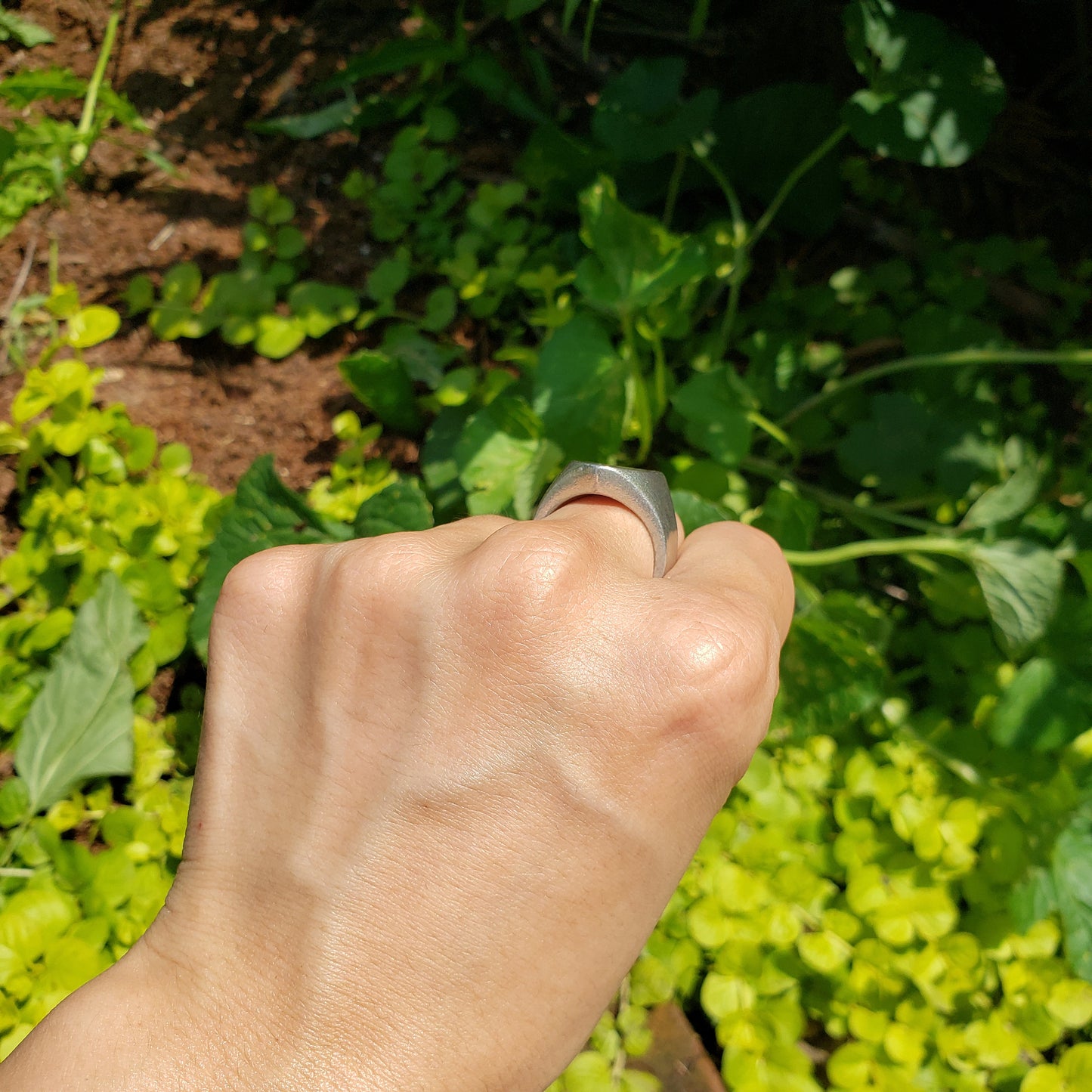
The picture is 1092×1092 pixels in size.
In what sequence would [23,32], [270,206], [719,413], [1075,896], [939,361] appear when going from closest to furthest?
[1075,896], [719,413], [939,361], [270,206], [23,32]

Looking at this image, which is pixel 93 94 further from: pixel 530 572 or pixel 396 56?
pixel 530 572

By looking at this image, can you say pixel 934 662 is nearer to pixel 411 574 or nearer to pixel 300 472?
pixel 411 574

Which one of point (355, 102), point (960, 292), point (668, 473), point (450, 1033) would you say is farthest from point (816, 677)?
point (355, 102)

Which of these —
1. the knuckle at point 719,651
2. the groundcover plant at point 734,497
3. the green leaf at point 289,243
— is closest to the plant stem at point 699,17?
the groundcover plant at point 734,497

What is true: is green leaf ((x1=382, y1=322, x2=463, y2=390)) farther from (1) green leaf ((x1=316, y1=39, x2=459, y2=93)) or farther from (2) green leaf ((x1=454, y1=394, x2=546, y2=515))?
(1) green leaf ((x1=316, y1=39, x2=459, y2=93))

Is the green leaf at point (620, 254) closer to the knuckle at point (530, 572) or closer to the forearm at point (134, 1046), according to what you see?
the knuckle at point (530, 572)

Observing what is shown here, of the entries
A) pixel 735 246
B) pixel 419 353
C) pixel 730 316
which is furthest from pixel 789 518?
pixel 419 353

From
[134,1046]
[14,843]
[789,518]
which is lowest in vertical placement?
[14,843]
